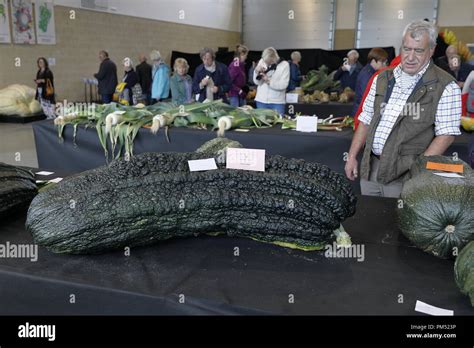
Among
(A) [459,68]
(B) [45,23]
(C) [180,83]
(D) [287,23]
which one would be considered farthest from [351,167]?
(D) [287,23]

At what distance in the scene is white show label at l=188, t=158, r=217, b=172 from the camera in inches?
59.5

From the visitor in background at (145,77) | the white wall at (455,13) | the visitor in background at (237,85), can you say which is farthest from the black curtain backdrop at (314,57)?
the visitor in background at (237,85)

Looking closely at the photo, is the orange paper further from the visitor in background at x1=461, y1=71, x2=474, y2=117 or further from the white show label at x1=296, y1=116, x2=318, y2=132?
the visitor in background at x1=461, y1=71, x2=474, y2=117

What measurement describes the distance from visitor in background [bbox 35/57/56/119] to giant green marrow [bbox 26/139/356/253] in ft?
27.3

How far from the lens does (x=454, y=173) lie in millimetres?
1530

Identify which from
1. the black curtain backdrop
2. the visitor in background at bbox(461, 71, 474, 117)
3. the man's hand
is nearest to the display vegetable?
the black curtain backdrop

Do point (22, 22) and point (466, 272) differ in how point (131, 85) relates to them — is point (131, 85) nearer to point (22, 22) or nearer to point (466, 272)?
point (22, 22)

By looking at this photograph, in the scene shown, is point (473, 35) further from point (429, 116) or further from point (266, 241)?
point (266, 241)

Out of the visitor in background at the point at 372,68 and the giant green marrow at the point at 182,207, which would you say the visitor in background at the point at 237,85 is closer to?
the visitor in background at the point at 372,68

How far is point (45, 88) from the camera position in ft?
29.8

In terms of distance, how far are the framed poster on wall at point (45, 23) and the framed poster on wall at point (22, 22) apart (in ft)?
0.41

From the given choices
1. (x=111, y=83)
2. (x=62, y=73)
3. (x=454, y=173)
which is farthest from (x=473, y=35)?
(x=454, y=173)

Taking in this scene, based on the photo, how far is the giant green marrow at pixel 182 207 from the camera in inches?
55.3
